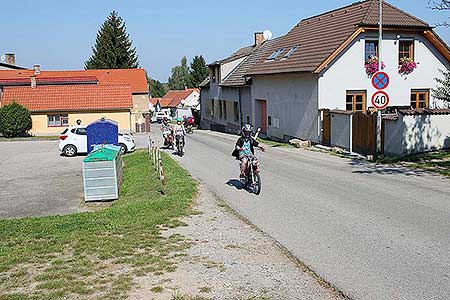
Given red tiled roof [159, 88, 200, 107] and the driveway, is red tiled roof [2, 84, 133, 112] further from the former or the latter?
red tiled roof [159, 88, 200, 107]

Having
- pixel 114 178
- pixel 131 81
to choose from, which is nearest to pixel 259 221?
Result: pixel 114 178

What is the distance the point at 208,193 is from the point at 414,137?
10.1 meters

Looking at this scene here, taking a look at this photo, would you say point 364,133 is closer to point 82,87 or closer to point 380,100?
point 380,100

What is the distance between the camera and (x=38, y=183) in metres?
19.2

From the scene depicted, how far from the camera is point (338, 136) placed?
23844 mm

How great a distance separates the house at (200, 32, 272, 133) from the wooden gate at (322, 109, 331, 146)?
45.3 ft

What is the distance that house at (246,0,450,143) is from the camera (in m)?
25.8

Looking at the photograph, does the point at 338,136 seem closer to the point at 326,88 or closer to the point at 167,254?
the point at 326,88

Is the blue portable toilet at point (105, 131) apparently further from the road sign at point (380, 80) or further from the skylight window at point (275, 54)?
the road sign at point (380, 80)

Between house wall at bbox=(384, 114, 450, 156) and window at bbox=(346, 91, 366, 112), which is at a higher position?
window at bbox=(346, 91, 366, 112)

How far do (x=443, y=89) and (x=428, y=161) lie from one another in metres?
8.85

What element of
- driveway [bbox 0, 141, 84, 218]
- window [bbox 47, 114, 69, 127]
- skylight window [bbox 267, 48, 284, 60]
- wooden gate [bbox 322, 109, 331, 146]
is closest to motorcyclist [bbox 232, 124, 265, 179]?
driveway [bbox 0, 141, 84, 218]

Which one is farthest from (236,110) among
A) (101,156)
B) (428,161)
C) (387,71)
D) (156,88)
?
(156,88)

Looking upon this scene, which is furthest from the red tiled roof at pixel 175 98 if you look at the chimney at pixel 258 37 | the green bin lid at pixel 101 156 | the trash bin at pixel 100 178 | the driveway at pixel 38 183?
the trash bin at pixel 100 178
